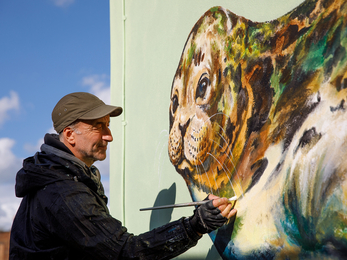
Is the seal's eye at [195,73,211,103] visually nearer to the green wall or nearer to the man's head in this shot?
the green wall

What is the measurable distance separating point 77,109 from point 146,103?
893 millimetres

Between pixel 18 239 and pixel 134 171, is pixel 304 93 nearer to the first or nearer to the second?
pixel 18 239

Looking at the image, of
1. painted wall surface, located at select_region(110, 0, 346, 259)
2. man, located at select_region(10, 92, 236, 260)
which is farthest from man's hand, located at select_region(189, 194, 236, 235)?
painted wall surface, located at select_region(110, 0, 346, 259)

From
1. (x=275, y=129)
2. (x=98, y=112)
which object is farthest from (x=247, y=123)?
(x=98, y=112)

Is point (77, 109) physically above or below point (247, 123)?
above

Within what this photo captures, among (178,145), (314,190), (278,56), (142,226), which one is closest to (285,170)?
(314,190)

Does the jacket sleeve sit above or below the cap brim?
below

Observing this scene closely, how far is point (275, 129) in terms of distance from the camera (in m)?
1.40

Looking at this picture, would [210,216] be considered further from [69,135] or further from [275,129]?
[69,135]

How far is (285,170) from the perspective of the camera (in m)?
1.34

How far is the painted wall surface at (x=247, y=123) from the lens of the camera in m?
1.20

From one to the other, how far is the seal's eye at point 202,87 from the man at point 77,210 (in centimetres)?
48

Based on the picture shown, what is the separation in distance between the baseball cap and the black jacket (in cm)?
12

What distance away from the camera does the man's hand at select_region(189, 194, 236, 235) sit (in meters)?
1.40
